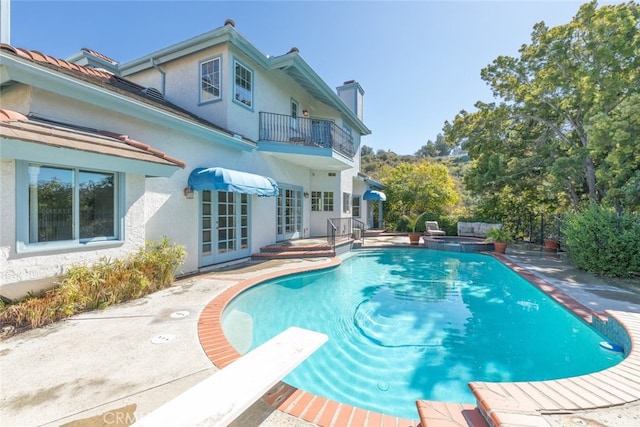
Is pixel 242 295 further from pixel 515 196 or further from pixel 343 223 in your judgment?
pixel 515 196

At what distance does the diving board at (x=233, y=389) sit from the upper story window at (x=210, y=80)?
46.4 ft

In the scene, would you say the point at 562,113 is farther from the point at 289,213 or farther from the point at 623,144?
the point at 289,213

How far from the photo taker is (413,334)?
808cm

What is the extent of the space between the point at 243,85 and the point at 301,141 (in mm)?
4896

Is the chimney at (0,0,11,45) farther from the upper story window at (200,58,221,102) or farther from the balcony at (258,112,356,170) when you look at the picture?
the balcony at (258,112,356,170)

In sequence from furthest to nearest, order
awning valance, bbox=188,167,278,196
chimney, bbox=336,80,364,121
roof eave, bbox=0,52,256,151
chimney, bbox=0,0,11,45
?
chimney, bbox=336,80,364,121
awning valance, bbox=188,167,278,196
chimney, bbox=0,0,11,45
roof eave, bbox=0,52,256,151

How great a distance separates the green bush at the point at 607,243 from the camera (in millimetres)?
11766

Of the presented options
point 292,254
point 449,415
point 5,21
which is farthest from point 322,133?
point 449,415

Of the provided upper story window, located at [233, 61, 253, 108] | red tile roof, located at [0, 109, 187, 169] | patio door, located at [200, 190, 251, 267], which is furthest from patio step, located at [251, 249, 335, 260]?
upper story window, located at [233, 61, 253, 108]

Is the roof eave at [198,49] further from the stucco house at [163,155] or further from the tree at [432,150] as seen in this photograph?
the tree at [432,150]

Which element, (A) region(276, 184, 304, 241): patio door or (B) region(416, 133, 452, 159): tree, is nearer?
(A) region(276, 184, 304, 241): patio door

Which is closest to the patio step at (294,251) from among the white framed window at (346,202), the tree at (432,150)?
the white framed window at (346,202)

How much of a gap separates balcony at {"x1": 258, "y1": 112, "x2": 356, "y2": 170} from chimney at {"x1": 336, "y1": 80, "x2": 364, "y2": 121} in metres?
8.82

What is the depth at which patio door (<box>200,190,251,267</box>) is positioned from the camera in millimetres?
13117
